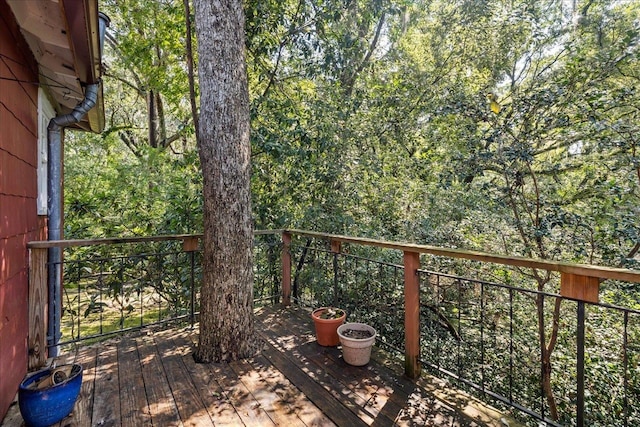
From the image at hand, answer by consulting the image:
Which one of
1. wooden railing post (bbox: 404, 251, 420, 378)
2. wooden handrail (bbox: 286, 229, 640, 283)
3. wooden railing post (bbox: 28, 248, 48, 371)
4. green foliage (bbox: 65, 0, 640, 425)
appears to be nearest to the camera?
wooden handrail (bbox: 286, 229, 640, 283)

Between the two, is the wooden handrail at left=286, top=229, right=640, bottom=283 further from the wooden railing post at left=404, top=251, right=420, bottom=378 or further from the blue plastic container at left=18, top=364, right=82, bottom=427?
the blue plastic container at left=18, top=364, right=82, bottom=427

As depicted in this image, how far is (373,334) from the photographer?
266cm

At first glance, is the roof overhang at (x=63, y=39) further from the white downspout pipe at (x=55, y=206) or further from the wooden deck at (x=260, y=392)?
the wooden deck at (x=260, y=392)

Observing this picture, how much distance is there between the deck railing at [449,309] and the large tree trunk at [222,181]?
2.86 feet

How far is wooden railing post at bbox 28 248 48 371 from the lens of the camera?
254cm

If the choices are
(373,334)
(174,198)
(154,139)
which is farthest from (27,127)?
(154,139)

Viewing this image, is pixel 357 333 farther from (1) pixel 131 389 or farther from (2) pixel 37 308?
(2) pixel 37 308

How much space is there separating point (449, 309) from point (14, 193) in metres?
5.23

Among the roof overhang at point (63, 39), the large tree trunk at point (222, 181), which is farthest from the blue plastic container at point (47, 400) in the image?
the roof overhang at point (63, 39)

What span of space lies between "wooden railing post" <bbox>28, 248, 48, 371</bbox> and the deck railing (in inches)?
0.7

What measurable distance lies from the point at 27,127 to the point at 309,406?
2967 mm

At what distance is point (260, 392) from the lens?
2.27 m

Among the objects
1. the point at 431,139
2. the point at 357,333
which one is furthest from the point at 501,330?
the point at 431,139

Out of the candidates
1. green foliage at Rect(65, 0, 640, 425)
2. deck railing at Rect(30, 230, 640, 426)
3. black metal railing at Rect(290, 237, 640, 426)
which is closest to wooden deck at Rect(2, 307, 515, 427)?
deck railing at Rect(30, 230, 640, 426)
